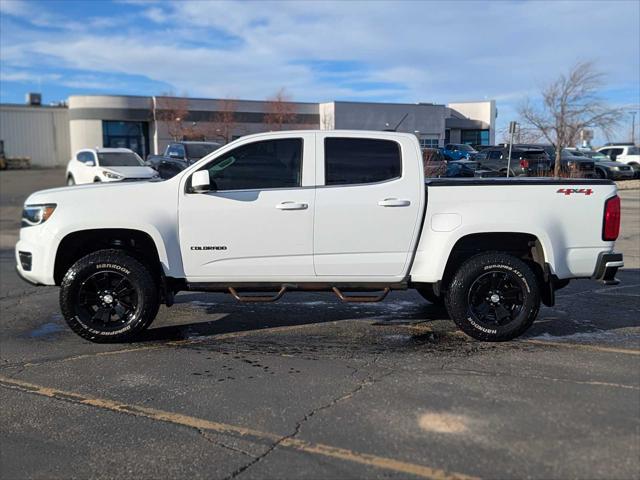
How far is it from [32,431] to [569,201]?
4805mm

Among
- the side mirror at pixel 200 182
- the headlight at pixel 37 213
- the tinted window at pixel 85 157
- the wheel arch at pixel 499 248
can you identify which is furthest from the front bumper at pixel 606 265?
the tinted window at pixel 85 157

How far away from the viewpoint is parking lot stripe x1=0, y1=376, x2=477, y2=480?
3.30 metres

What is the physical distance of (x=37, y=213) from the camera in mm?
5812

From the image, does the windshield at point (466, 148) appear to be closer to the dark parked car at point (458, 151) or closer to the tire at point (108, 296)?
the dark parked car at point (458, 151)

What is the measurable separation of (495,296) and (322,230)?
1.78m

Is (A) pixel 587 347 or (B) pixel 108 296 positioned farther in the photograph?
(B) pixel 108 296

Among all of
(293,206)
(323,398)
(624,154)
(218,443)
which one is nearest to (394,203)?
(293,206)

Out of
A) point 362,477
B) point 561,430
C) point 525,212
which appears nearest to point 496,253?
point 525,212

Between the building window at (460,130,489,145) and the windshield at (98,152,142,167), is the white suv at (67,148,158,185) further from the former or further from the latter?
the building window at (460,130,489,145)

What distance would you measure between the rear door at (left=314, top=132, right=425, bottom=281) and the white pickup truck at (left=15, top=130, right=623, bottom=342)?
1 centimetres

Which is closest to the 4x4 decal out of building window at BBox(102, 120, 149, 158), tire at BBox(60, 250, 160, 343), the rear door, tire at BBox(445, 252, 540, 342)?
tire at BBox(445, 252, 540, 342)

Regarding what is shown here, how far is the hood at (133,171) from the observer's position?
18109mm

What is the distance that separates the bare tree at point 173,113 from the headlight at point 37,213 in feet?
135

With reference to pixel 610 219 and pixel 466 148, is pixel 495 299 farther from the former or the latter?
pixel 466 148
